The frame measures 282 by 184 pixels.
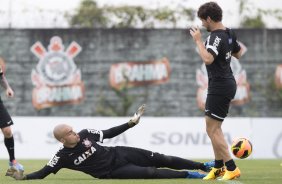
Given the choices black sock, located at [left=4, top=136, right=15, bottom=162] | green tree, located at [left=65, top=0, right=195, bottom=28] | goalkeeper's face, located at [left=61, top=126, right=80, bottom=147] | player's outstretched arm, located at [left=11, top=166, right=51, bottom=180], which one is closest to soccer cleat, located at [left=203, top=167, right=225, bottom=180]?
goalkeeper's face, located at [left=61, top=126, right=80, bottom=147]

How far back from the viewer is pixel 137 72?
36875mm

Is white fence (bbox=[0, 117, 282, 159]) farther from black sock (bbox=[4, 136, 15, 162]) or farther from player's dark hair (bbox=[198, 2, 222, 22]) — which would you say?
player's dark hair (bbox=[198, 2, 222, 22])

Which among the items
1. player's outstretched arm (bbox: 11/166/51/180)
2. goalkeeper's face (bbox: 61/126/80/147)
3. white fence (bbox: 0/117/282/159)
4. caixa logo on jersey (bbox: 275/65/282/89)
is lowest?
white fence (bbox: 0/117/282/159)

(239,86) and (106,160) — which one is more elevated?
(106,160)

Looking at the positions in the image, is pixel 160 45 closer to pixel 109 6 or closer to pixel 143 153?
pixel 109 6

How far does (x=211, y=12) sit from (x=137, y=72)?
25.9m

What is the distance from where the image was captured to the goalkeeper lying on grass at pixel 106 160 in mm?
11297

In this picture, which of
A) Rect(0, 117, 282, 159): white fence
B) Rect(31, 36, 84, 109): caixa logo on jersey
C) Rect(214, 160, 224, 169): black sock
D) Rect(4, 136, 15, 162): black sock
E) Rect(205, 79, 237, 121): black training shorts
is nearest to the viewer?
Rect(205, 79, 237, 121): black training shorts

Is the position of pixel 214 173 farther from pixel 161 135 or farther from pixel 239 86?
pixel 239 86

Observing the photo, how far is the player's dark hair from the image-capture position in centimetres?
1102

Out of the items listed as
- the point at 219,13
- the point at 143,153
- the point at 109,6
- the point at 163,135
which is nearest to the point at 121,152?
the point at 143,153

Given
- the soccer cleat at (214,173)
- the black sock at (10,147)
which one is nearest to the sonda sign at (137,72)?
the black sock at (10,147)

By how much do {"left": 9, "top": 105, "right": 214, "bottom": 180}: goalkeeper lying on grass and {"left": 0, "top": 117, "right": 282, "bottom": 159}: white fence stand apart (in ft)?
37.6


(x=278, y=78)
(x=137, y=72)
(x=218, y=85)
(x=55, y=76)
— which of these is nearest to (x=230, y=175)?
(x=218, y=85)
